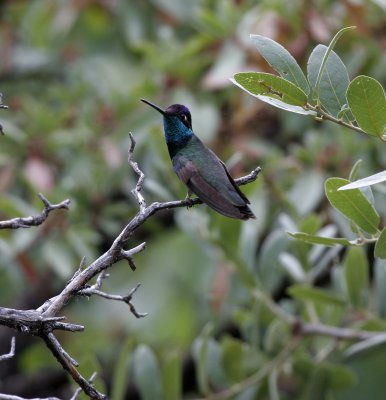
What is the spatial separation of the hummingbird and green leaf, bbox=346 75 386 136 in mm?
306

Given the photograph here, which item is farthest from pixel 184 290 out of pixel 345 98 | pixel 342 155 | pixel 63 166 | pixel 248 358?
pixel 345 98

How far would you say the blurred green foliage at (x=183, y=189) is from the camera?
2598mm

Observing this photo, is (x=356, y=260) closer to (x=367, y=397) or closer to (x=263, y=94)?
(x=263, y=94)

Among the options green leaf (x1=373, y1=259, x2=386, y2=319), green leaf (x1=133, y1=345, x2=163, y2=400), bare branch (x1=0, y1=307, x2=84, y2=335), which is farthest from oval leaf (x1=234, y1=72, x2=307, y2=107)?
green leaf (x1=373, y1=259, x2=386, y2=319)

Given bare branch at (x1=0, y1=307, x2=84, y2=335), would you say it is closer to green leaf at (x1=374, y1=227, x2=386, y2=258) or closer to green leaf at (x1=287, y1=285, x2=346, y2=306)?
green leaf at (x1=374, y1=227, x2=386, y2=258)

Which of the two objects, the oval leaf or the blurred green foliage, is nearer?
the oval leaf

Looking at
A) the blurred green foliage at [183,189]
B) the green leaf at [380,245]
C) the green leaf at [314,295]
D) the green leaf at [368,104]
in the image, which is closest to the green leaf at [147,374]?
the blurred green foliage at [183,189]

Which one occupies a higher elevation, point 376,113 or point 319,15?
point 376,113

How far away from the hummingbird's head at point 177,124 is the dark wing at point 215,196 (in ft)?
0.57

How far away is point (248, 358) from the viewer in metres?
2.65

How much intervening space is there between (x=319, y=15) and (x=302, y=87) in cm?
211

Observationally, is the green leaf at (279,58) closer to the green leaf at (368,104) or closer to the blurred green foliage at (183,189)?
the green leaf at (368,104)

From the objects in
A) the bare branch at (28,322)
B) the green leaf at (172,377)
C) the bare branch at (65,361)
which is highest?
the bare branch at (28,322)

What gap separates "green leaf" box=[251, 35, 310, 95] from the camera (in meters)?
1.42
